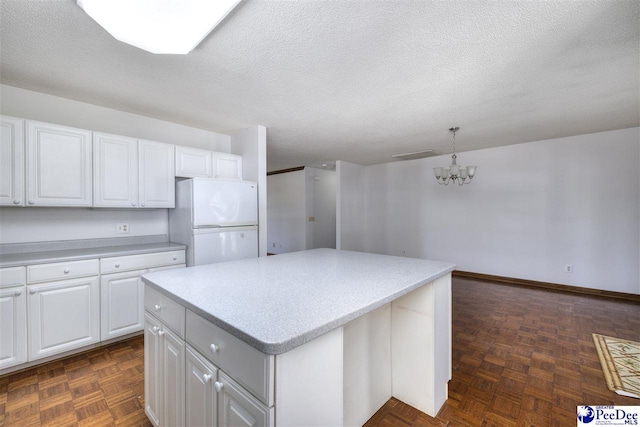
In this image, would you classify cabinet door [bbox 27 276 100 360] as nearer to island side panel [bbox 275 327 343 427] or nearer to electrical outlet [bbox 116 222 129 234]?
electrical outlet [bbox 116 222 129 234]

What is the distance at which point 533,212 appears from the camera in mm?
4312

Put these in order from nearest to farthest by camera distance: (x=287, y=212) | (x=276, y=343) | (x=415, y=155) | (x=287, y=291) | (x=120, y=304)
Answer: (x=276, y=343) < (x=287, y=291) < (x=120, y=304) < (x=415, y=155) < (x=287, y=212)

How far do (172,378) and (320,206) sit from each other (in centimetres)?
602

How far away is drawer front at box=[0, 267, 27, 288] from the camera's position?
73.5 inches

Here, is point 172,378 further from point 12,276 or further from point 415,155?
point 415,155

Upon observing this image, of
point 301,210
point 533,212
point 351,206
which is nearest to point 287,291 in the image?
point 533,212

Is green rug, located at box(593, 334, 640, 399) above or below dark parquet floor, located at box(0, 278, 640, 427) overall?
above

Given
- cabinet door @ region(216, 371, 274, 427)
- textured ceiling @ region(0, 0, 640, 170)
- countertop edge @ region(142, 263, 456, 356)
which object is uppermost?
textured ceiling @ region(0, 0, 640, 170)

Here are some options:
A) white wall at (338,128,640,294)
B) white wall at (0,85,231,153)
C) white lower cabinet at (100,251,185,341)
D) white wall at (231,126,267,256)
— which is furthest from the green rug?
white wall at (0,85,231,153)

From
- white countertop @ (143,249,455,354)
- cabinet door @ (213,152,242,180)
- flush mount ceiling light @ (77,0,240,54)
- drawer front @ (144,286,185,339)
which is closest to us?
white countertop @ (143,249,455,354)

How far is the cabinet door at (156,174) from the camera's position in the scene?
270 cm
